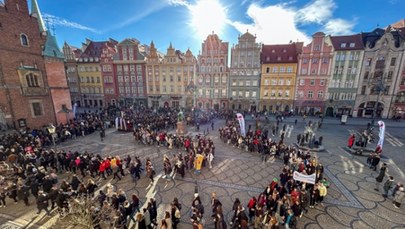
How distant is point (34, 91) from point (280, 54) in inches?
1631

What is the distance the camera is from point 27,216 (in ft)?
27.0

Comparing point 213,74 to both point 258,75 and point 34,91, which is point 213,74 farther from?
point 34,91

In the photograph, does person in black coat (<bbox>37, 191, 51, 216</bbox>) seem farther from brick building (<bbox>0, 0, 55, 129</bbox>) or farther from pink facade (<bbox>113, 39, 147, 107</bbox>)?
pink facade (<bbox>113, 39, 147, 107</bbox>)

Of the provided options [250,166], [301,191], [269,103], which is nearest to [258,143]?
[250,166]

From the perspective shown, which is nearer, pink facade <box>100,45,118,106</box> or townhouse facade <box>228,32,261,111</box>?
townhouse facade <box>228,32,261,111</box>

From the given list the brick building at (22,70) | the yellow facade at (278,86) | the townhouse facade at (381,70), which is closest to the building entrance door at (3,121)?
the brick building at (22,70)

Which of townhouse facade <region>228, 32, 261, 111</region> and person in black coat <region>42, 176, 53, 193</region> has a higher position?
townhouse facade <region>228, 32, 261, 111</region>

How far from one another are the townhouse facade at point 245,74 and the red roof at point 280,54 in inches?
94.4

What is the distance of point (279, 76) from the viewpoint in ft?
115

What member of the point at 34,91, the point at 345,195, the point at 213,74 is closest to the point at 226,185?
the point at 345,195

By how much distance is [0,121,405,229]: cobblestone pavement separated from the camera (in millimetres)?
8125

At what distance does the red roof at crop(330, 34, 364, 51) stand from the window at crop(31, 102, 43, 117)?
49.0 m

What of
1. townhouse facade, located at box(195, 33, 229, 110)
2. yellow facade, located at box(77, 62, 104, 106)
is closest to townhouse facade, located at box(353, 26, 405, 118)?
townhouse facade, located at box(195, 33, 229, 110)

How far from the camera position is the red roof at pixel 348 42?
3098cm
